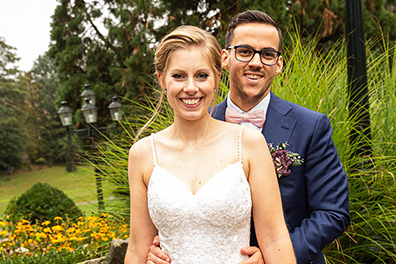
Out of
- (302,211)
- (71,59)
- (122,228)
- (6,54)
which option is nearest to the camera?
(302,211)

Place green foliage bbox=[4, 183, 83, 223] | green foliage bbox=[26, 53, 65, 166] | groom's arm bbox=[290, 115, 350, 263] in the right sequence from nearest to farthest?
groom's arm bbox=[290, 115, 350, 263], green foliage bbox=[4, 183, 83, 223], green foliage bbox=[26, 53, 65, 166]

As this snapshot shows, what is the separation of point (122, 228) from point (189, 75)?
4.00 m

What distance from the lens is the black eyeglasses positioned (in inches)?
97.1

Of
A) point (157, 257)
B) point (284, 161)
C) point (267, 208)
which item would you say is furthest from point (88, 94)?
point (267, 208)

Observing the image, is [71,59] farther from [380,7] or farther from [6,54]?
[6,54]

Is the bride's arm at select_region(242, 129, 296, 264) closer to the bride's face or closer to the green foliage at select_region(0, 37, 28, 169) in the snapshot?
the bride's face

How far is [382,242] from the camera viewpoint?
3.74m

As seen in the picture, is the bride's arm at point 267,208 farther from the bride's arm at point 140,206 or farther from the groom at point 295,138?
the bride's arm at point 140,206

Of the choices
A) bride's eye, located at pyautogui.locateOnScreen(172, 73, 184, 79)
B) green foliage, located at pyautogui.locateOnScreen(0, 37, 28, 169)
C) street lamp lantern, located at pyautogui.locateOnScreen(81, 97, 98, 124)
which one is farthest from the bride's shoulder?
green foliage, located at pyautogui.locateOnScreen(0, 37, 28, 169)

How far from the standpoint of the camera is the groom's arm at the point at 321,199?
2.23m

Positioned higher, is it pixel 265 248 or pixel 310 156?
pixel 310 156

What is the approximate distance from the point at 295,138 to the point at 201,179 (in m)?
0.74

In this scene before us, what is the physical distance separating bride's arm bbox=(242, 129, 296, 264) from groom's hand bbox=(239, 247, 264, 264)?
3 cm

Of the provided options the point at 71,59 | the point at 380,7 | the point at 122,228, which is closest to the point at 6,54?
the point at 71,59
